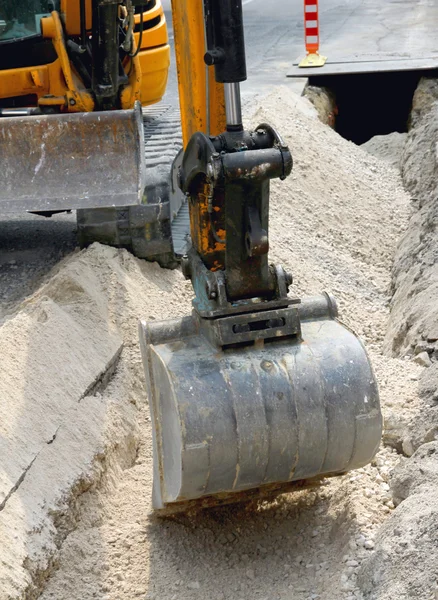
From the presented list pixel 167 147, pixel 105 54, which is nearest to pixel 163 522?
pixel 105 54

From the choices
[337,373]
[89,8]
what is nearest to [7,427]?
[337,373]

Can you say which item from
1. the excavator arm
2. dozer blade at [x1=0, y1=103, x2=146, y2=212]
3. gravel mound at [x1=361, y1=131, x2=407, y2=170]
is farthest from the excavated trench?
the excavator arm

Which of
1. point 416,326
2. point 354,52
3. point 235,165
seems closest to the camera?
point 235,165

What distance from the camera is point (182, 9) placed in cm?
356

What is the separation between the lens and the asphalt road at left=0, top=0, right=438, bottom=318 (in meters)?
6.55

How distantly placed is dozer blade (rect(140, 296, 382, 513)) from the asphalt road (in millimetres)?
2730

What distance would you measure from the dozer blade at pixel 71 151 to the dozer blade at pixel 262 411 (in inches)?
96.1

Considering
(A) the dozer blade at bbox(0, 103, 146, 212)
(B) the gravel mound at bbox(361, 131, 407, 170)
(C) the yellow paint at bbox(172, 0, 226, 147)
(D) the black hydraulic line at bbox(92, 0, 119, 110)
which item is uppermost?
(C) the yellow paint at bbox(172, 0, 226, 147)

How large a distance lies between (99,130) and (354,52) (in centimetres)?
784

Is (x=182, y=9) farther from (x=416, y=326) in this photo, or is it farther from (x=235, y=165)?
(x=416, y=326)

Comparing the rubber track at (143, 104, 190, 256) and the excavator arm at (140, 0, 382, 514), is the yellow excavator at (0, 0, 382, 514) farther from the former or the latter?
the rubber track at (143, 104, 190, 256)

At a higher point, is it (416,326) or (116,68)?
(116,68)

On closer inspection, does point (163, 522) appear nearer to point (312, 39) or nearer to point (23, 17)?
point (23, 17)

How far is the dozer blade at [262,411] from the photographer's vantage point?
3.20 metres
